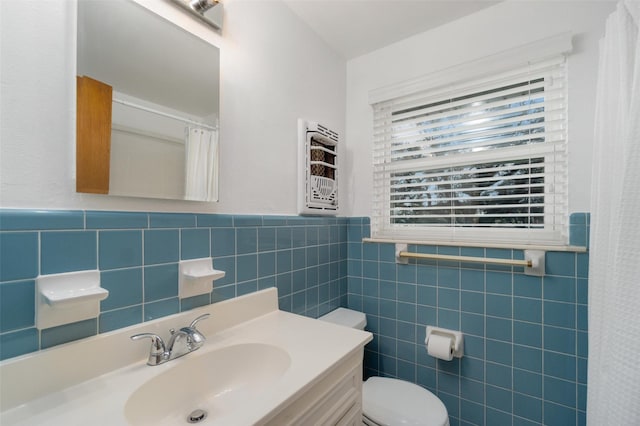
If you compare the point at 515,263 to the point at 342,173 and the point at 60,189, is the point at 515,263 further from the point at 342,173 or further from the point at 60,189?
the point at 60,189

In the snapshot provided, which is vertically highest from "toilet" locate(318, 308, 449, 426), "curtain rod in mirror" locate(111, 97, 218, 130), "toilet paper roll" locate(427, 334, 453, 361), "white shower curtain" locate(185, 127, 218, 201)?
"curtain rod in mirror" locate(111, 97, 218, 130)

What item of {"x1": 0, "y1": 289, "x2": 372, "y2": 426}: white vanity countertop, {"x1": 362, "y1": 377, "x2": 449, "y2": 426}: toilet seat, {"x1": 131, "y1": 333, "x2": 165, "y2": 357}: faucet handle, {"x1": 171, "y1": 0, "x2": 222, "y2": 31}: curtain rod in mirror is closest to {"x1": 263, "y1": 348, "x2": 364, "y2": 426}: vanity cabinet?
{"x1": 0, "y1": 289, "x2": 372, "y2": 426}: white vanity countertop

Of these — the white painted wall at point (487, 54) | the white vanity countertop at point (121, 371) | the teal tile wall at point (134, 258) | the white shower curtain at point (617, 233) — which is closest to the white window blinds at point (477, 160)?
the white painted wall at point (487, 54)

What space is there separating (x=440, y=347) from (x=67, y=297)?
154 cm

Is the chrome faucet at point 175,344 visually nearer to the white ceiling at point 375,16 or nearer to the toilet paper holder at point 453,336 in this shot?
the toilet paper holder at point 453,336

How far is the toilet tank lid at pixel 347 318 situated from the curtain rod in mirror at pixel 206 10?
1.52m

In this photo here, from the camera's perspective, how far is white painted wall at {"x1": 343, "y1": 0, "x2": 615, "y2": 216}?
49.1 inches

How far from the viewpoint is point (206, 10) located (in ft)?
3.41

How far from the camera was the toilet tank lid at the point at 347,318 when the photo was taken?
5.25 feet

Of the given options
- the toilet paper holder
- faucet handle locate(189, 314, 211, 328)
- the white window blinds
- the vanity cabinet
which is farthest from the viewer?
the toilet paper holder

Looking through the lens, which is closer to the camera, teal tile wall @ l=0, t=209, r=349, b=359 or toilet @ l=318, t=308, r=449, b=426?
teal tile wall @ l=0, t=209, r=349, b=359

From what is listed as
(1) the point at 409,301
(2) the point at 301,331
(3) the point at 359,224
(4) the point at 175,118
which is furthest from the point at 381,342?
(4) the point at 175,118

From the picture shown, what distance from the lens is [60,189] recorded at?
72 centimetres

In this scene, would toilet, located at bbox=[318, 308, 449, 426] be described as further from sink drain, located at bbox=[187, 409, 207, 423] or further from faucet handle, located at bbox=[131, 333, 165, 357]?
faucet handle, located at bbox=[131, 333, 165, 357]
